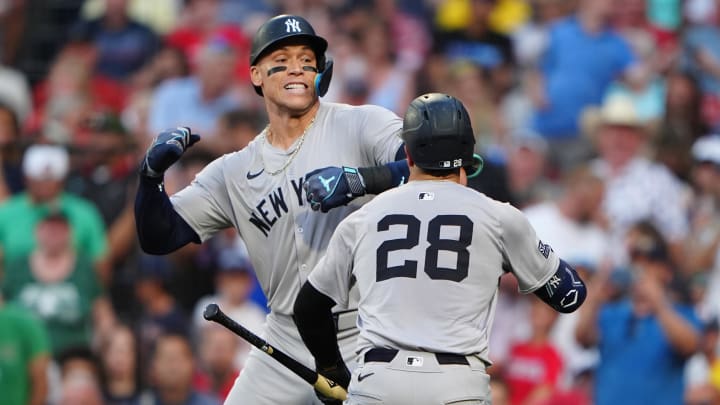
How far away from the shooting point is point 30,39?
1473 cm

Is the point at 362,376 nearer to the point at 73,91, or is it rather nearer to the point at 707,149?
the point at 707,149

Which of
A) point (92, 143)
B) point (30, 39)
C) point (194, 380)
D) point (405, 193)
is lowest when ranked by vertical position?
point (194, 380)

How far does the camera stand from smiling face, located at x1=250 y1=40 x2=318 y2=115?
22.1 feet

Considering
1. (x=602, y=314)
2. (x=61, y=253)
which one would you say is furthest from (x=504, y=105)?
(x=61, y=253)

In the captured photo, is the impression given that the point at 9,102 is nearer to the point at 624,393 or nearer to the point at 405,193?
the point at 624,393

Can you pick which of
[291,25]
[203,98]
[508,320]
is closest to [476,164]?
[291,25]

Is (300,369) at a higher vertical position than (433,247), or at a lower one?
lower

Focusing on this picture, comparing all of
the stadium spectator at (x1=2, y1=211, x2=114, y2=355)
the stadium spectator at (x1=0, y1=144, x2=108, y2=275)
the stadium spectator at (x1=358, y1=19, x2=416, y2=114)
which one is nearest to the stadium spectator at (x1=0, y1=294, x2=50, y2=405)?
the stadium spectator at (x1=2, y1=211, x2=114, y2=355)

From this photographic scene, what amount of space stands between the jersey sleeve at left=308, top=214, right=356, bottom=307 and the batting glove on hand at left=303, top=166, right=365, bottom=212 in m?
0.38

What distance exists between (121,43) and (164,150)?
7782 millimetres

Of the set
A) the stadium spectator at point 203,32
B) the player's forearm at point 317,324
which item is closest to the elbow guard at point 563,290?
the player's forearm at point 317,324

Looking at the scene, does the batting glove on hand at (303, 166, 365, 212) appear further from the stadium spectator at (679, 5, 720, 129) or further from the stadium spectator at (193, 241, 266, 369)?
the stadium spectator at (679, 5, 720, 129)

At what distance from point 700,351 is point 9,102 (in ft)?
20.8

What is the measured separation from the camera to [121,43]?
1405 cm
